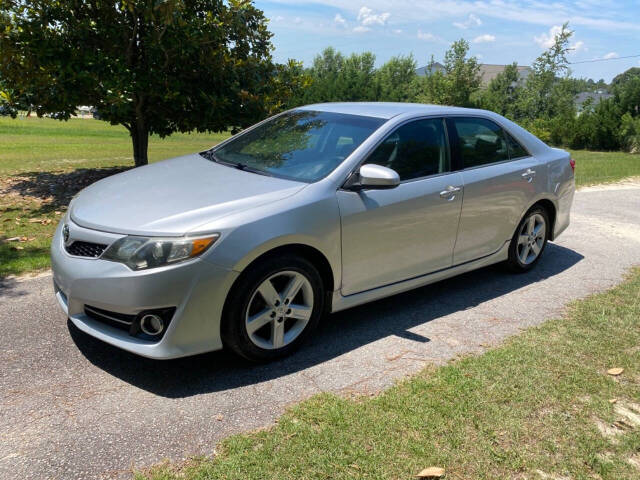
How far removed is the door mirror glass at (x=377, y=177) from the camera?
3885 mm

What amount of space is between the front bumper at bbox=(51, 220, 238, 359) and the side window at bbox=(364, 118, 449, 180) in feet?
5.20

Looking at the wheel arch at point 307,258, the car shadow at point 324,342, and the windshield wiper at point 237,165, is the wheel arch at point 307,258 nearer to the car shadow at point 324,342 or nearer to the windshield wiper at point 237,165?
the car shadow at point 324,342

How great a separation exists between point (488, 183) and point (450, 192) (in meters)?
0.56

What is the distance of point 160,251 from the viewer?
3.20 meters

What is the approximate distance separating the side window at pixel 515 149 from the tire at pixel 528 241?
0.56m

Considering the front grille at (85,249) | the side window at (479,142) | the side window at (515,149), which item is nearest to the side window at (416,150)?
the side window at (479,142)

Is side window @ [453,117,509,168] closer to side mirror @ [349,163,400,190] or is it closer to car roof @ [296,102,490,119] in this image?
car roof @ [296,102,490,119]

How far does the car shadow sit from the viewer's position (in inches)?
138

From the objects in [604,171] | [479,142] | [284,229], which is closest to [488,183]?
[479,142]

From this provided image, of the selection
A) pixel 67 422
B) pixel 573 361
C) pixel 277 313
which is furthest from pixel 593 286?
pixel 67 422

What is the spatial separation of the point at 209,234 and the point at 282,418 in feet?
3.68

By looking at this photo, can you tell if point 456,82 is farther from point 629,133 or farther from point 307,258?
point 307,258

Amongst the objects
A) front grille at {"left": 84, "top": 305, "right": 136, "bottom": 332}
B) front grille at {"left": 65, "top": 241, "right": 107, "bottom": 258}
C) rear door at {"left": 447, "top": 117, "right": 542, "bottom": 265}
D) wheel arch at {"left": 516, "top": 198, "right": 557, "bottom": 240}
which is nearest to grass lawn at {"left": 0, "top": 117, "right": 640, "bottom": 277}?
front grille at {"left": 65, "top": 241, "right": 107, "bottom": 258}

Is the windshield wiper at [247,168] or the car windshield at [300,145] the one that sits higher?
the car windshield at [300,145]
